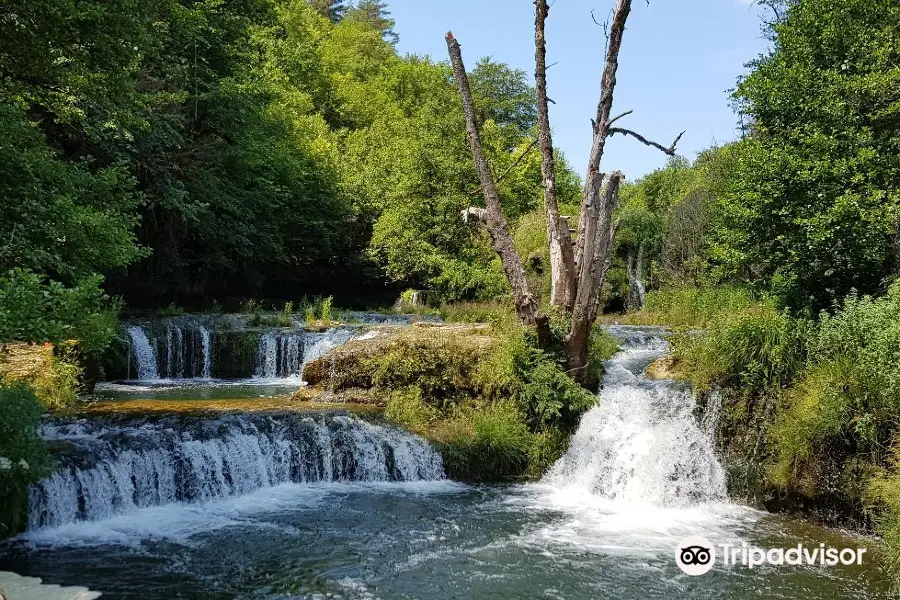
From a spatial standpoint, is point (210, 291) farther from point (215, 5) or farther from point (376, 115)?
point (376, 115)

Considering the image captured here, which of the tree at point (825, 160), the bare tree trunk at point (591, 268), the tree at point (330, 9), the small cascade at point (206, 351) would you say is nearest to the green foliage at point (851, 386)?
the tree at point (825, 160)

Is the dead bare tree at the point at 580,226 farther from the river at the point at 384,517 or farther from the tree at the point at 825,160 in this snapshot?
the tree at the point at 825,160

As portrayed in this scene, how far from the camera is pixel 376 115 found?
1580 inches

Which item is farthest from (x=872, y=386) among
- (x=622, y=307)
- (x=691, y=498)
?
(x=622, y=307)

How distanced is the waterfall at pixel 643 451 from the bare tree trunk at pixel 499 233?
1.70 metres

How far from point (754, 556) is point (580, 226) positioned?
546cm

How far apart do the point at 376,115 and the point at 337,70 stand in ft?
20.1

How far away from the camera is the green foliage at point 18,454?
626cm

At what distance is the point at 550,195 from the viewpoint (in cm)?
1089

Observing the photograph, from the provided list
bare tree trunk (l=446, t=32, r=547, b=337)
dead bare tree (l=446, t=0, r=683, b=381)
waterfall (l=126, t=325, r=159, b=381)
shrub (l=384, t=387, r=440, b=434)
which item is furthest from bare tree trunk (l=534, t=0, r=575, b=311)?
A: waterfall (l=126, t=325, r=159, b=381)

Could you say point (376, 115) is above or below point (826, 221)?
above

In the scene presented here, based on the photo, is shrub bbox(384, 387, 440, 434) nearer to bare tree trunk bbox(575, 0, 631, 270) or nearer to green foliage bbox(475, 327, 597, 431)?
green foliage bbox(475, 327, 597, 431)

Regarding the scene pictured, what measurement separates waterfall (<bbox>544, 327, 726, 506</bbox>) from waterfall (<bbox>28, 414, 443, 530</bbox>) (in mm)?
2144

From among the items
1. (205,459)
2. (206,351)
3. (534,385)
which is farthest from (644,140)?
(206,351)
